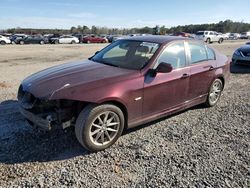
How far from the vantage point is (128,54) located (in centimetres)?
476

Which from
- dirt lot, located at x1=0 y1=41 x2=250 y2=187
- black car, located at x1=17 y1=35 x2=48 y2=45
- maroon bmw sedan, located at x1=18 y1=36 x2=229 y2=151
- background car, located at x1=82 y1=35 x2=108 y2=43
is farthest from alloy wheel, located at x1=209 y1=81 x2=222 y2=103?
background car, located at x1=82 y1=35 x2=108 y2=43

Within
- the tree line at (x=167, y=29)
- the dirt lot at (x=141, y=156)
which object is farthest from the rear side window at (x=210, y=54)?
the tree line at (x=167, y=29)

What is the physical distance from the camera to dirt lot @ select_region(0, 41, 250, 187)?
3178 mm

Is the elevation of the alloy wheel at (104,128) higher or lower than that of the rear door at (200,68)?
lower

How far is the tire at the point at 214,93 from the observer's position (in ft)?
18.8

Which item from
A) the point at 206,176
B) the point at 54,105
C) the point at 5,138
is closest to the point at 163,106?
the point at 206,176

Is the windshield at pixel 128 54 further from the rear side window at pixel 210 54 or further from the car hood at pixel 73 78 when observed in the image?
the rear side window at pixel 210 54

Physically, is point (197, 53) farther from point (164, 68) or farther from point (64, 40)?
point (64, 40)

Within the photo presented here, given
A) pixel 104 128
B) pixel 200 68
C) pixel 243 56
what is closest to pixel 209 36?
pixel 243 56

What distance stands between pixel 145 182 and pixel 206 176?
792 millimetres

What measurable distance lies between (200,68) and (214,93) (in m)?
1.00

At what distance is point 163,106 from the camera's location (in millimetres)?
4543

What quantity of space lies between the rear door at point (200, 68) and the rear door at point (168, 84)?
7.8 inches

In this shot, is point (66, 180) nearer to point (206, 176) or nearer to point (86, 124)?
point (86, 124)
